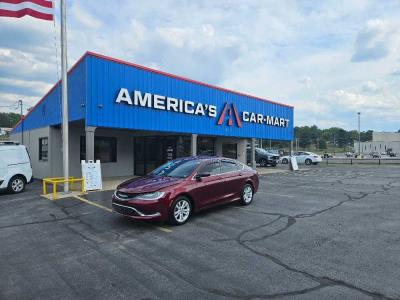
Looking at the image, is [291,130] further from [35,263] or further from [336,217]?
[35,263]

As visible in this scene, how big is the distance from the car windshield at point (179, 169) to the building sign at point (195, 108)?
6.19 m

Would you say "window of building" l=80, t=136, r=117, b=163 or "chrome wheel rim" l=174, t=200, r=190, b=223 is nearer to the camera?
"chrome wheel rim" l=174, t=200, r=190, b=223

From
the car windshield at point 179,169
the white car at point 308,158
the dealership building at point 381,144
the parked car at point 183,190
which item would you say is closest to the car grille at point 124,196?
the parked car at point 183,190

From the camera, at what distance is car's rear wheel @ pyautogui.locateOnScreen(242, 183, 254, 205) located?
9.30 metres

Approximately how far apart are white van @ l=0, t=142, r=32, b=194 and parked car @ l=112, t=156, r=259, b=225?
7.36 m

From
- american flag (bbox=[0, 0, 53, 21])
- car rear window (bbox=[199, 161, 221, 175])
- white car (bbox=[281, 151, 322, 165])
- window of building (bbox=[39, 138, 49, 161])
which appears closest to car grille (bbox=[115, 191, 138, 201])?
car rear window (bbox=[199, 161, 221, 175])

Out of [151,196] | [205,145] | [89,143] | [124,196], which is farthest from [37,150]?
[151,196]

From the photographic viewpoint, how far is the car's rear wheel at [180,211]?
686 centimetres

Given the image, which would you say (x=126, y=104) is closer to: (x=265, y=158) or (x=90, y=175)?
(x=90, y=175)

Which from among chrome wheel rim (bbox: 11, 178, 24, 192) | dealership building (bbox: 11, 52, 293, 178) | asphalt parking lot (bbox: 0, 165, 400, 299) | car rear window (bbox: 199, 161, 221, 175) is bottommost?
asphalt parking lot (bbox: 0, 165, 400, 299)

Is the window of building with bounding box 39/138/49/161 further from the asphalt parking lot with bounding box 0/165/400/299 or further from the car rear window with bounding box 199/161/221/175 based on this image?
the car rear window with bounding box 199/161/221/175

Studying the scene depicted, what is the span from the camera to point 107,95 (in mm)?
13000

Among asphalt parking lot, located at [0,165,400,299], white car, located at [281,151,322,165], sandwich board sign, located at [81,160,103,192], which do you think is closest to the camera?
asphalt parking lot, located at [0,165,400,299]

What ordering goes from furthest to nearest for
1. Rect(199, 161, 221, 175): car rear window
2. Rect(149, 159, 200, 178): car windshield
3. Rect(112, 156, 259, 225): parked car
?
Rect(199, 161, 221, 175): car rear window < Rect(149, 159, 200, 178): car windshield < Rect(112, 156, 259, 225): parked car
